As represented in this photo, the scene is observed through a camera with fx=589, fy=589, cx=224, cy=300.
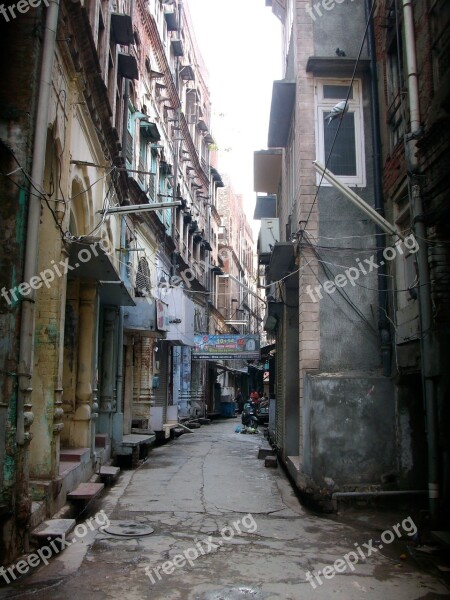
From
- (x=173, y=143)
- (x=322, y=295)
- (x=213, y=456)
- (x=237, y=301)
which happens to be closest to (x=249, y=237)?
(x=237, y=301)

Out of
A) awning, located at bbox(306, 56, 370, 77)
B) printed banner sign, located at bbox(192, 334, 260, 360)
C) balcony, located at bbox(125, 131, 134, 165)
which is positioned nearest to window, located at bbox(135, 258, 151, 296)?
balcony, located at bbox(125, 131, 134, 165)

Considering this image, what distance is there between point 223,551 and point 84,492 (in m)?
2.69

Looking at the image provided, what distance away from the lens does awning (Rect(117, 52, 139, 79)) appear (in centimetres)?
1466

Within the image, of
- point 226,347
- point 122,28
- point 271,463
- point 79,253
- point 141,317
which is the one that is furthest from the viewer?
point 226,347

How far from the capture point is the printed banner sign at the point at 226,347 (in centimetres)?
2691

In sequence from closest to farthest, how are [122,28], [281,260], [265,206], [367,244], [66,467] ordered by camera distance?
[66,467] → [367,244] → [281,260] → [122,28] → [265,206]

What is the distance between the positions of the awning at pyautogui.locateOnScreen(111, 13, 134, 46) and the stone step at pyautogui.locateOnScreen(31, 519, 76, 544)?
11.1m

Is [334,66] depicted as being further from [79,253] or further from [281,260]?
[79,253]

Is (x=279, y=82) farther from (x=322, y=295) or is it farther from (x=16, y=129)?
(x=16, y=129)

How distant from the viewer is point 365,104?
1124 cm

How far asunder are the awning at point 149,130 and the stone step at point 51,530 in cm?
1457

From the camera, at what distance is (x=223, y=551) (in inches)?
281

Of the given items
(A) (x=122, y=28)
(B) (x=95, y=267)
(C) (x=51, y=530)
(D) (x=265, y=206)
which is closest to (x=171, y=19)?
(D) (x=265, y=206)

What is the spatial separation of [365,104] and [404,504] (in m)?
7.23
